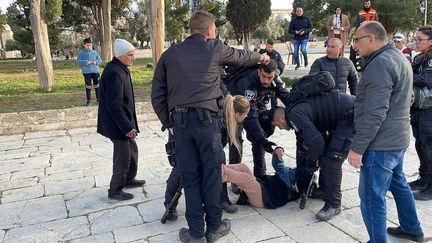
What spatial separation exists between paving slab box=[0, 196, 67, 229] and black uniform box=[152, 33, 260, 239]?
1.65 meters

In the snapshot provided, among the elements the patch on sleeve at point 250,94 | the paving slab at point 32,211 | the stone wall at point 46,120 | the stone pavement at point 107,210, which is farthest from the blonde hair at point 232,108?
the stone wall at point 46,120

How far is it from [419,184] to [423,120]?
2.51ft

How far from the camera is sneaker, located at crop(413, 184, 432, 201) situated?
156 inches

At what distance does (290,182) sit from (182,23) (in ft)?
104

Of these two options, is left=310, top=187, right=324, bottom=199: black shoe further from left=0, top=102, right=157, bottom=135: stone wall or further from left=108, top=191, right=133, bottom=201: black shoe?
left=0, top=102, right=157, bottom=135: stone wall

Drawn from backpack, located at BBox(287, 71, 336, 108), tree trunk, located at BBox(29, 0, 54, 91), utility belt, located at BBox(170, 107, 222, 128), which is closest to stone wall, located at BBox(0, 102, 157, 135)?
tree trunk, located at BBox(29, 0, 54, 91)

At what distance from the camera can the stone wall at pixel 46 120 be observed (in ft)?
25.7

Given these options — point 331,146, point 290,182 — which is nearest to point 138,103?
point 290,182

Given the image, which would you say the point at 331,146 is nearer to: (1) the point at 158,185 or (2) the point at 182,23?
(1) the point at 158,185

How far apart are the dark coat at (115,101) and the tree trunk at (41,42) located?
328 inches

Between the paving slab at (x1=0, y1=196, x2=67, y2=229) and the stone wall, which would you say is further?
the stone wall

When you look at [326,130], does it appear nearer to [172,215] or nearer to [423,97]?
[423,97]

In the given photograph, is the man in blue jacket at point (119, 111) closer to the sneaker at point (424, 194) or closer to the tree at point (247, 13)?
the sneaker at point (424, 194)

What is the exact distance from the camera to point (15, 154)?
21.1ft
